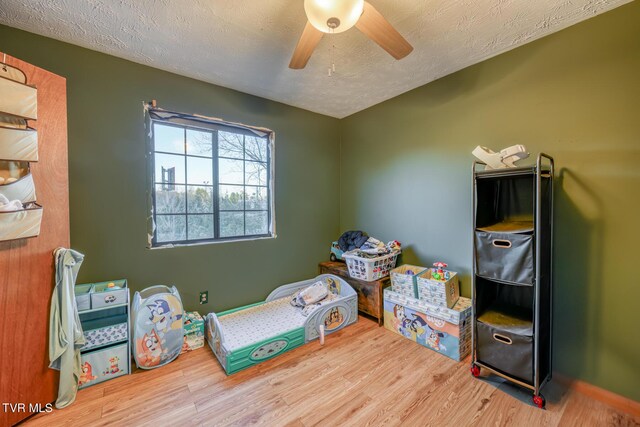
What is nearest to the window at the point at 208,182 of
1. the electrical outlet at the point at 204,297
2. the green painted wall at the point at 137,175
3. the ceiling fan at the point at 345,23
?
A: the green painted wall at the point at 137,175

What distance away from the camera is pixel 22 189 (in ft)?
4.67

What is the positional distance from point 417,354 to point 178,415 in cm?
177

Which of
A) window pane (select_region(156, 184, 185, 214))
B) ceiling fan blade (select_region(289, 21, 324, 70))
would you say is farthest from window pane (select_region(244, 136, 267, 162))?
ceiling fan blade (select_region(289, 21, 324, 70))

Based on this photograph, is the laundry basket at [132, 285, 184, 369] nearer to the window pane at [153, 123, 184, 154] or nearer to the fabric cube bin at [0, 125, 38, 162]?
the fabric cube bin at [0, 125, 38, 162]

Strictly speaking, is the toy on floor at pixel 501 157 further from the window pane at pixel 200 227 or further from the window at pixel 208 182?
the window pane at pixel 200 227

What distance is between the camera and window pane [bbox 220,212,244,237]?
2.68 meters

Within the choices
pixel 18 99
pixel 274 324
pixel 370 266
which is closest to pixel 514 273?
pixel 370 266

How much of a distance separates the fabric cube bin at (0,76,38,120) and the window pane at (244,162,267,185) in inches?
62.8

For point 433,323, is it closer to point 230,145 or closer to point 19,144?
point 230,145

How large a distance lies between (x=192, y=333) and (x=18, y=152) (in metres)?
1.70

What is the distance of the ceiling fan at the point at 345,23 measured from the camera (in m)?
1.13

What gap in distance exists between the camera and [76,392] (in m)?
1.64

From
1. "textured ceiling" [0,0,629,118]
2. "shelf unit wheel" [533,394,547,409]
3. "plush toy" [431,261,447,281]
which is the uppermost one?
"textured ceiling" [0,0,629,118]

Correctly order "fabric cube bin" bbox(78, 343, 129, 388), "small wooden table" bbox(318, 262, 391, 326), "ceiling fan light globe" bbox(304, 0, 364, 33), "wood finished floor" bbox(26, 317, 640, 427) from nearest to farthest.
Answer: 1. "ceiling fan light globe" bbox(304, 0, 364, 33)
2. "wood finished floor" bbox(26, 317, 640, 427)
3. "fabric cube bin" bbox(78, 343, 129, 388)
4. "small wooden table" bbox(318, 262, 391, 326)
